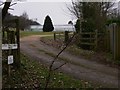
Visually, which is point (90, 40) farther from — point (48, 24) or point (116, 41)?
point (48, 24)

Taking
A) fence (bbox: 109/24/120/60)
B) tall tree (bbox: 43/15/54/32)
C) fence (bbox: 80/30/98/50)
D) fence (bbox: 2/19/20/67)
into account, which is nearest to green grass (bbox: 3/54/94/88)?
fence (bbox: 2/19/20/67)

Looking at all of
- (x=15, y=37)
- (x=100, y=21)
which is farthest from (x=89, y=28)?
(x=15, y=37)

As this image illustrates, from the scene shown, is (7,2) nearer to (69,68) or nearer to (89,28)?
(69,68)

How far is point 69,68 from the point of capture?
1295 centimetres

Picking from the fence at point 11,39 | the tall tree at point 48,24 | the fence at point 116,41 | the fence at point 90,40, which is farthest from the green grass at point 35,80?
the tall tree at point 48,24

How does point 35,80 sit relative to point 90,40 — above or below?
below

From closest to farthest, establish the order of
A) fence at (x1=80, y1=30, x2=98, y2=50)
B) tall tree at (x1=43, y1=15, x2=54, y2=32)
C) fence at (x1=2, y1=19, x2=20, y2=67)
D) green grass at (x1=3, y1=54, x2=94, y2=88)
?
green grass at (x1=3, y1=54, x2=94, y2=88)
fence at (x1=2, y1=19, x2=20, y2=67)
fence at (x1=80, y1=30, x2=98, y2=50)
tall tree at (x1=43, y1=15, x2=54, y2=32)

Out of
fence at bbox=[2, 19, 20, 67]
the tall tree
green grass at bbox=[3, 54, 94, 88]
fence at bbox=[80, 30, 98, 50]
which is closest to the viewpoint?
green grass at bbox=[3, 54, 94, 88]

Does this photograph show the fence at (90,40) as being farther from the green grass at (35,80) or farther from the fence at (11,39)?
the fence at (11,39)

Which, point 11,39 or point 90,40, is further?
point 90,40

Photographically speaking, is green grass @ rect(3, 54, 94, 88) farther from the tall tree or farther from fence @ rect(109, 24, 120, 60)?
the tall tree

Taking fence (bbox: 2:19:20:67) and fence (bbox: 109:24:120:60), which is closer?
fence (bbox: 2:19:20:67)

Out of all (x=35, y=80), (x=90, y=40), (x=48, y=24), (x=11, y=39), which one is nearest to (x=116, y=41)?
(x=90, y=40)

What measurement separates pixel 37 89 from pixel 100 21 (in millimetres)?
14821
